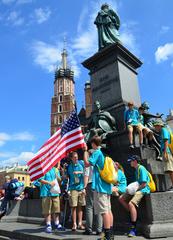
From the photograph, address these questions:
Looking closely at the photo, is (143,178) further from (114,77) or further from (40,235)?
(114,77)

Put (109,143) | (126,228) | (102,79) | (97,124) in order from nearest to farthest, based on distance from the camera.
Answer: (126,228) → (109,143) → (97,124) → (102,79)

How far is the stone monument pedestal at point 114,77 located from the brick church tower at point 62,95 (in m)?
92.6

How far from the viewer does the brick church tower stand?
349 ft

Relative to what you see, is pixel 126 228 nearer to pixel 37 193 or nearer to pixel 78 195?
pixel 78 195

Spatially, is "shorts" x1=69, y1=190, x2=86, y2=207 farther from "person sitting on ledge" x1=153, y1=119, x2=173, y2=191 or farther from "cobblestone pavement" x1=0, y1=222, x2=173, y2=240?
"person sitting on ledge" x1=153, y1=119, x2=173, y2=191

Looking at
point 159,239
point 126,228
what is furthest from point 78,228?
point 159,239

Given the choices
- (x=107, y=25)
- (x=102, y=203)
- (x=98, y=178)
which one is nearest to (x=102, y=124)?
(x=98, y=178)

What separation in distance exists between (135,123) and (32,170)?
3284 mm

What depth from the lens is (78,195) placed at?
593cm

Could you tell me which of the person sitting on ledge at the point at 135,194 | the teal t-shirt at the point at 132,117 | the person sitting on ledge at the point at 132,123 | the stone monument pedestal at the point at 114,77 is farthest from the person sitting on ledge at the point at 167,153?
the stone monument pedestal at the point at 114,77

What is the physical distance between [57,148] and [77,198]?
1215 mm

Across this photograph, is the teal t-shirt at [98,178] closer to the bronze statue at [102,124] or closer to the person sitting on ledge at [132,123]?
the person sitting on ledge at [132,123]

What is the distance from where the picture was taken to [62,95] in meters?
114

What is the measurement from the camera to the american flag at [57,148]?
587 cm
